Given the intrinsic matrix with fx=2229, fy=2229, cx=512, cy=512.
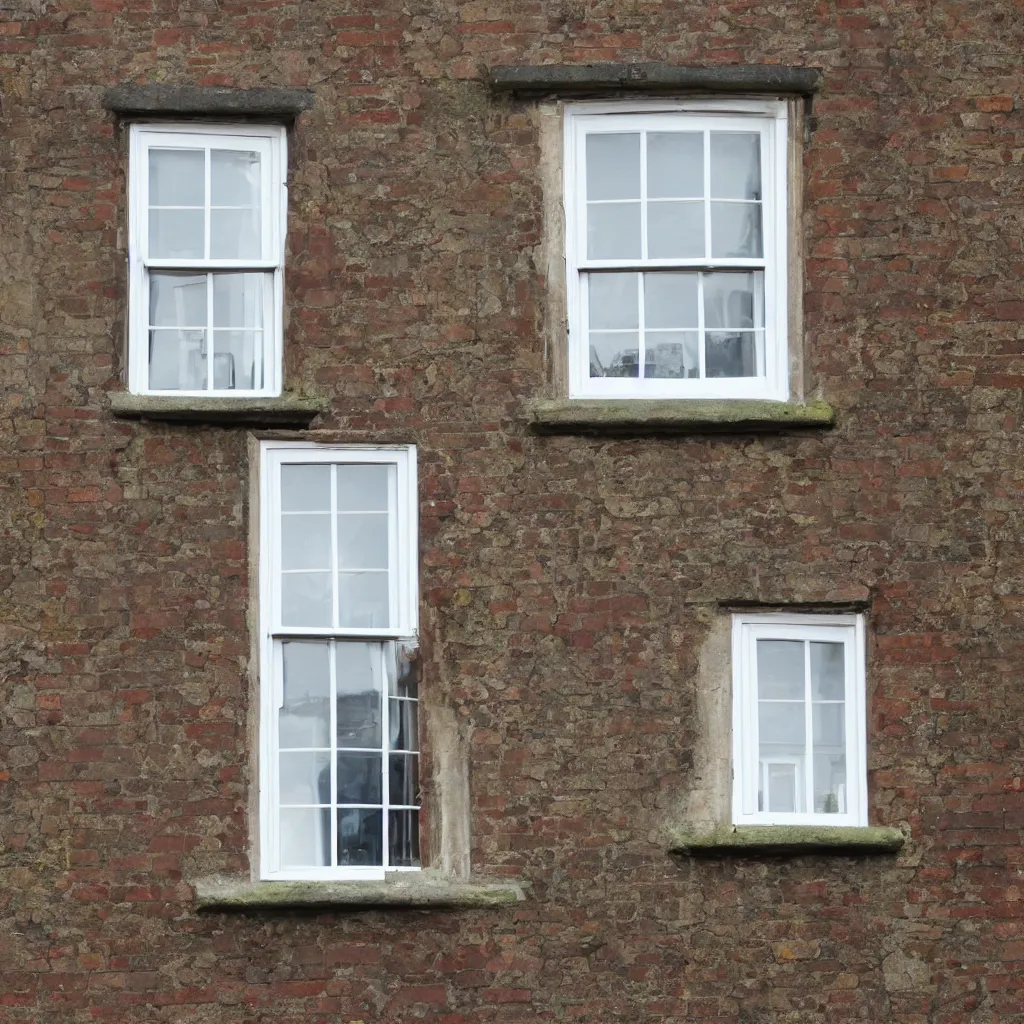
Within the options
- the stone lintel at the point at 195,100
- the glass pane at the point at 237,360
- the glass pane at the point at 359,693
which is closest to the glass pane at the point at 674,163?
the stone lintel at the point at 195,100

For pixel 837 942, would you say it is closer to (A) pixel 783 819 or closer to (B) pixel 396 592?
(A) pixel 783 819

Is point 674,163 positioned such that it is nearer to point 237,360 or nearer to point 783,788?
point 237,360

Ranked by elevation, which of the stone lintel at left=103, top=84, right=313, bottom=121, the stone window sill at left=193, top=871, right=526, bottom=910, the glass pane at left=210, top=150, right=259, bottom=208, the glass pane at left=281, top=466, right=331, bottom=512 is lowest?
the stone window sill at left=193, top=871, right=526, bottom=910

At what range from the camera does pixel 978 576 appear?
43.5 feet

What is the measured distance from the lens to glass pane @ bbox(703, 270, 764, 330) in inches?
537

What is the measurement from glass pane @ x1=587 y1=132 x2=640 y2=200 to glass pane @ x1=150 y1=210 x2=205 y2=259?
2.41 meters

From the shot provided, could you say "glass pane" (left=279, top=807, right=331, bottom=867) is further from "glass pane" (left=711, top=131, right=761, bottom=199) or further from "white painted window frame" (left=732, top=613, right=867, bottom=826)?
"glass pane" (left=711, top=131, right=761, bottom=199)

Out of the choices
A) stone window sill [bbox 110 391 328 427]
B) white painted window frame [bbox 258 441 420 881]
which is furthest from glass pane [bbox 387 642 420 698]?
stone window sill [bbox 110 391 328 427]

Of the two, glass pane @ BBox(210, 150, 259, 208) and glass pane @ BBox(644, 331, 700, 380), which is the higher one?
glass pane @ BBox(210, 150, 259, 208)

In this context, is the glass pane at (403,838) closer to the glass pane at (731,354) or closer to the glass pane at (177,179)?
the glass pane at (731,354)

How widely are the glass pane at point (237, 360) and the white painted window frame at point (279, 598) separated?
0.47 m

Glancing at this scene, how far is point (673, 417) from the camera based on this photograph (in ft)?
43.4

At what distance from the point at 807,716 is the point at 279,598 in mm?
3220

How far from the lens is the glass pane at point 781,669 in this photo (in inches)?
524
